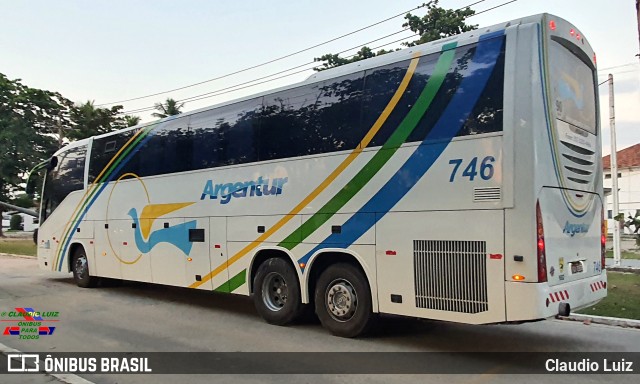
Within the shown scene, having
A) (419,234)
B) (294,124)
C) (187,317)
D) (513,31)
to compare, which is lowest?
(187,317)

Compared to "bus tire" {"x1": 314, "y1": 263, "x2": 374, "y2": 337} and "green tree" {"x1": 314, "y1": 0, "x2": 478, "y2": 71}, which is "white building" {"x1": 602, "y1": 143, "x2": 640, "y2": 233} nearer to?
"green tree" {"x1": 314, "y1": 0, "x2": 478, "y2": 71}

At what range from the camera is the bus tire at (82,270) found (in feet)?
41.2

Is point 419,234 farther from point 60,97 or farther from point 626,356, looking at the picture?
point 60,97

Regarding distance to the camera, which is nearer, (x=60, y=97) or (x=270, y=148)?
(x=270, y=148)

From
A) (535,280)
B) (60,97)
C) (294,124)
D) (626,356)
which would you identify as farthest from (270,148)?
(60,97)

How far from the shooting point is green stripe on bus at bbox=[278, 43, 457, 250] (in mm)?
6281

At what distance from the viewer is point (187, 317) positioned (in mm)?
9016

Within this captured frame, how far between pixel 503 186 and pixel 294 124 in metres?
3.54

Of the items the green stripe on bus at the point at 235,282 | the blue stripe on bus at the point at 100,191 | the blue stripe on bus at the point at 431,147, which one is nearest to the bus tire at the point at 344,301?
the blue stripe on bus at the point at 431,147

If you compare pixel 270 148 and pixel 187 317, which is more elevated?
pixel 270 148

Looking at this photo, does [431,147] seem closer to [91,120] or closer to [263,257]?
[263,257]

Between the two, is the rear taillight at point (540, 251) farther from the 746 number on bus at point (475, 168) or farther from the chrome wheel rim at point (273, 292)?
the chrome wheel rim at point (273, 292)

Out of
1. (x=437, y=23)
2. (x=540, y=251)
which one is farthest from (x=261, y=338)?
(x=437, y=23)

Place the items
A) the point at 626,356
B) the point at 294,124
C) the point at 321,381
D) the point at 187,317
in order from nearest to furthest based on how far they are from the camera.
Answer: the point at 321,381 < the point at 626,356 < the point at 294,124 < the point at 187,317
